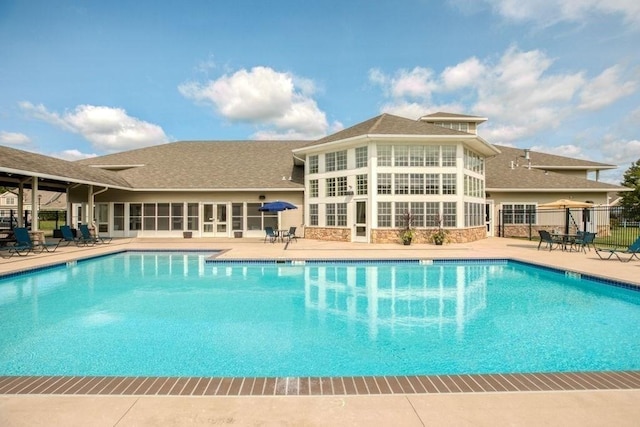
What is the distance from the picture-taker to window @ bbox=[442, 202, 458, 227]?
19578mm

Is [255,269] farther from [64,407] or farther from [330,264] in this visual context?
[64,407]

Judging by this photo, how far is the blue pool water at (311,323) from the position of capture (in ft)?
17.1

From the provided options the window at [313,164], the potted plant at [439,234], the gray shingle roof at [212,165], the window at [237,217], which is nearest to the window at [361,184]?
the window at [313,164]

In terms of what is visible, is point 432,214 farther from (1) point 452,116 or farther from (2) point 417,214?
(1) point 452,116

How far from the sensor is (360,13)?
51.8 ft

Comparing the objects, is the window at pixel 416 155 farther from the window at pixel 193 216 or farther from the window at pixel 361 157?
the window at pixel 193 216

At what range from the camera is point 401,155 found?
19.5m

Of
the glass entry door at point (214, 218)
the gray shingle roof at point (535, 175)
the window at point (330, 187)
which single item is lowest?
the glass entry door at point (214, 218)

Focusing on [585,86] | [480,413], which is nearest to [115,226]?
[480,413]

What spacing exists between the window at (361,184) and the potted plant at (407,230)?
256 centimetres

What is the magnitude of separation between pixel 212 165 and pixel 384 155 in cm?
1360

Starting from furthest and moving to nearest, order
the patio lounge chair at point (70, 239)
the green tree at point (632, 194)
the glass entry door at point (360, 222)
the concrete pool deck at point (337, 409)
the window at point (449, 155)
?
the green tree at point (632, 194) → the glass entry door at point (360, 222) → the window at point (449, 155) → the patio lounge chair at point (70, 239) → the concrete pool deck at point (337, 409)

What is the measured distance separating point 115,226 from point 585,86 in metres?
28.2

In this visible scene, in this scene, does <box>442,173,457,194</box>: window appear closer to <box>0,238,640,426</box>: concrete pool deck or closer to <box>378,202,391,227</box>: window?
<box>378,202,391,227</box>: window
